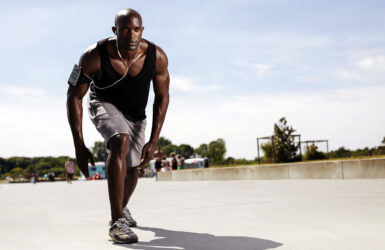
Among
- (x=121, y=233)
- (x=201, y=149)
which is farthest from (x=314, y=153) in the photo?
(x=201, y=149)

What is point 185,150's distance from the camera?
182 metres

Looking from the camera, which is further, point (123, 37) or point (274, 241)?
point (123, 37)

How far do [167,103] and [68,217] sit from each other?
223 centimetres

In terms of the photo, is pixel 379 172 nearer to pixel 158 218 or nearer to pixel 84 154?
pixel 158 218

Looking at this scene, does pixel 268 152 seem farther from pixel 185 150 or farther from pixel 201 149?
pixel 185 150

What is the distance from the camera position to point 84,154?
3646 millimetres

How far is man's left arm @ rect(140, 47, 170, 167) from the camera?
3.95 m

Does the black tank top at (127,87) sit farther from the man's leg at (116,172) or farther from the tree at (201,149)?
the tree at (201,149)

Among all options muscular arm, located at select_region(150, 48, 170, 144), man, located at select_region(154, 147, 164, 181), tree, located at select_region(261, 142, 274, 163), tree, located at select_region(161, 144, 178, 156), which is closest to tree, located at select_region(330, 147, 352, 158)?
tree, located at select_region(261, 142, 274, 163)

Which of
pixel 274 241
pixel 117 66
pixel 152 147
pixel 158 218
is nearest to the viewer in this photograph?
pixel 274 241

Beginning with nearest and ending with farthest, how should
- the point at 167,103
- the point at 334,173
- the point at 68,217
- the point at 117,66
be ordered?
the point at 117,66, the point at 167,103, the point at 68,217, the point at 334,173

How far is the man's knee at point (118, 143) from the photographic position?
3.59 metres

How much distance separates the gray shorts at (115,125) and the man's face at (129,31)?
1.73 ft

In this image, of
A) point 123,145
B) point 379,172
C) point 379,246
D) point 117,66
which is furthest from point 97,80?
point 379,172
